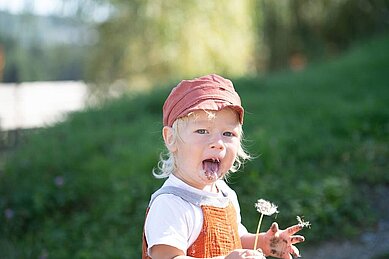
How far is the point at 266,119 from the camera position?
24.8ft

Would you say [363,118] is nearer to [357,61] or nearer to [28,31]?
[357,61]

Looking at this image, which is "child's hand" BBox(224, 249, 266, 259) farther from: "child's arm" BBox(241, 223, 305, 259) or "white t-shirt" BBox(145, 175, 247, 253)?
"child's arm" BBox(241, 223, 305, 259)

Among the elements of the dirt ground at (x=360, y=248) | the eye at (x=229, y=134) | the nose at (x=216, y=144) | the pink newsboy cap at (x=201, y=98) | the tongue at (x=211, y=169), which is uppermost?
the dirt ground at (x=360, y=248)

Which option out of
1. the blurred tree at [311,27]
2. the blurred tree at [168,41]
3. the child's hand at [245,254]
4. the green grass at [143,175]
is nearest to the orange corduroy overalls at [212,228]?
the child's hand at [245,254]

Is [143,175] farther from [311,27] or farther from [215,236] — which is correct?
[311,27]

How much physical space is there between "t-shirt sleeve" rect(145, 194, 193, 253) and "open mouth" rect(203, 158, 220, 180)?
105mm

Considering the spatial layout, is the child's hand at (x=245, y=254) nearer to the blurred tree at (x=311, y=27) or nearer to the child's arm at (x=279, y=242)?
the child's arm at (x=279, y=242)

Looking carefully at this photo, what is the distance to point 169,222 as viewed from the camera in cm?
216

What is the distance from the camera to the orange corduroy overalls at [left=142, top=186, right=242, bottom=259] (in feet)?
7.21

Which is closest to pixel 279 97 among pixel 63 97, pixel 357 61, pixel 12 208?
pixel 357 61

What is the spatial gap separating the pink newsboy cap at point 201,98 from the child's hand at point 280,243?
363 millimetres

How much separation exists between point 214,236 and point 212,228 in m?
0.02

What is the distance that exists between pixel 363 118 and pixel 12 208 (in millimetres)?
3497

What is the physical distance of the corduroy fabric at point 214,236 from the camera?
2.20 metres
